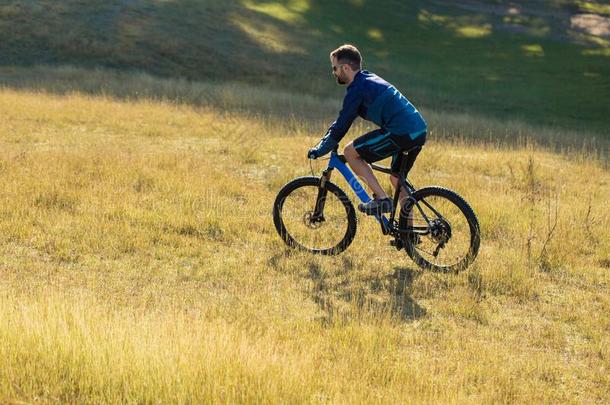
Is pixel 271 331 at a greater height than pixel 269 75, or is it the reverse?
pixel 271 331

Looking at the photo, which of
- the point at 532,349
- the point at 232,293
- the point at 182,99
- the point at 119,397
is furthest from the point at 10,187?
the point at 182,99

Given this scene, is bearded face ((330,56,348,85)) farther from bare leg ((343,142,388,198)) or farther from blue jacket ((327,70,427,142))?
bare leg ((343,142,388,198))

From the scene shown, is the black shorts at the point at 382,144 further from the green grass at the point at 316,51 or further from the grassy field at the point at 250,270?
the green grass at the point at 316,51

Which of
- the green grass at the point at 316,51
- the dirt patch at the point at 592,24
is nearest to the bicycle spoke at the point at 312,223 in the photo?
the green grass at the point at 316,51

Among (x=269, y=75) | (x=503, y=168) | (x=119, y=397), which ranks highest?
(x=119, y=397)

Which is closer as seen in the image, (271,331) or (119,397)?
(119,397)

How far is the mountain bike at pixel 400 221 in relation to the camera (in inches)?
310

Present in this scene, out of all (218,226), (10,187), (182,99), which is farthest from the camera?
(182,99)

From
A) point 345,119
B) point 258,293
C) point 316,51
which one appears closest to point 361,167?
point 345,119

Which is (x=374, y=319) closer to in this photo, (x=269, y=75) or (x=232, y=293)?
(x=232, y=293)

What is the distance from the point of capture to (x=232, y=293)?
7152 millimetres

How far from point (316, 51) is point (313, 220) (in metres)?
30.2

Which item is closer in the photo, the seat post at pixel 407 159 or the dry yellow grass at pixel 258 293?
the dry yellow grass at pixel 258 293

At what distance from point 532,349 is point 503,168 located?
8687 mm
